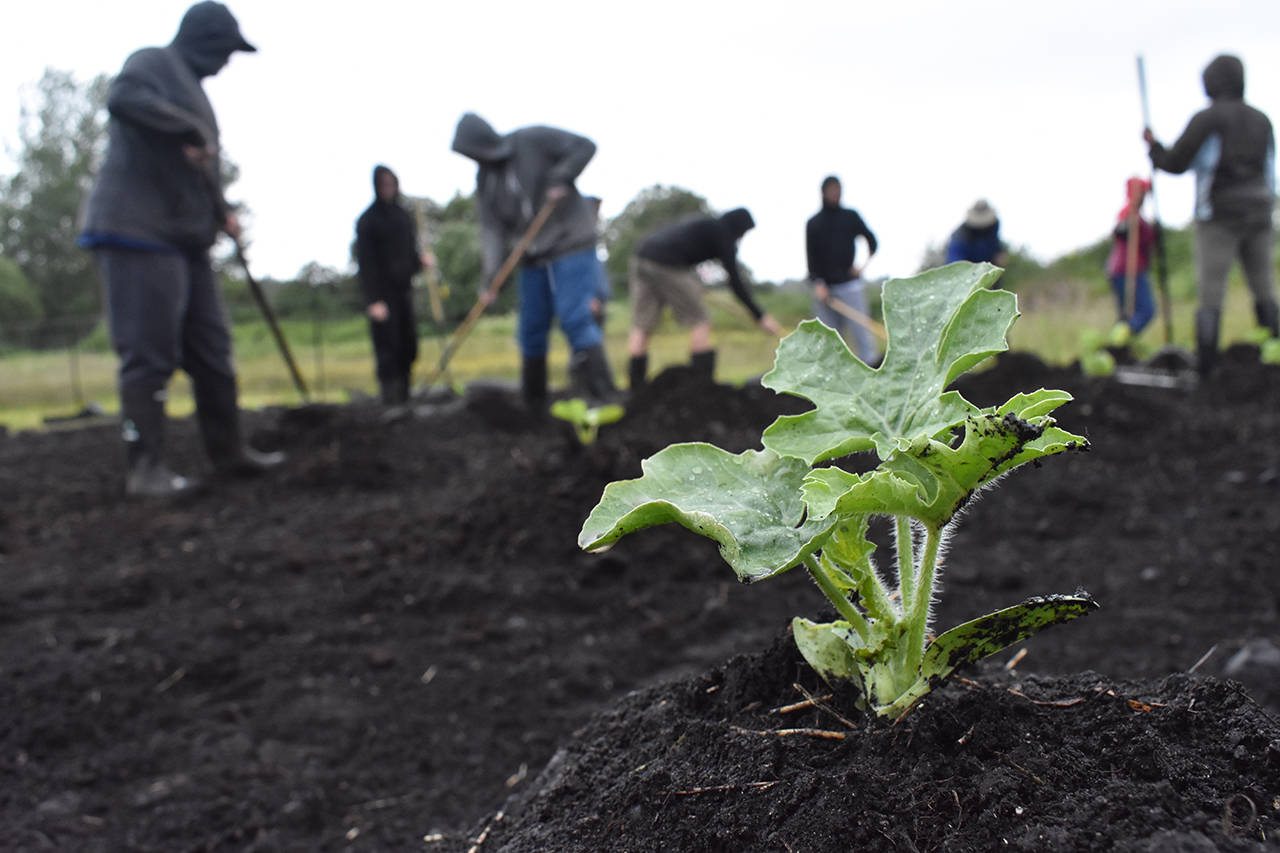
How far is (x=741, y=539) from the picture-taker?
88 cm

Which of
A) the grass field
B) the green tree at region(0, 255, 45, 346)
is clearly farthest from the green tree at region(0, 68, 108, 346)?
the grass field

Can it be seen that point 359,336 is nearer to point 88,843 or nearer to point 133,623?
point 133,623

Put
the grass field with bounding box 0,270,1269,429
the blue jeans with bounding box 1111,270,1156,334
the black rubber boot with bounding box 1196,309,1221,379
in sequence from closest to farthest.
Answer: the black rubber boot with bounding box 1196,309,1221,379
the blue jeans with bounding box 1111,270,1156,334
the grass field with bounding box 0,270,1269,429

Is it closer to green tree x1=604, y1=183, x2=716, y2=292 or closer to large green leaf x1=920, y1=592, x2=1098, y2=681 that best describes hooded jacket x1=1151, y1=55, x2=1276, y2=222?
large green leaf x1=920, y1=592, x2=1098, y2=681

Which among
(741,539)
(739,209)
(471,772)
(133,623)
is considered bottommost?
(471,772)

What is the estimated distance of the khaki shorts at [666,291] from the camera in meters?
7.89

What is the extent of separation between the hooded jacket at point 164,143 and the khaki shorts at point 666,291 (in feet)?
12.6

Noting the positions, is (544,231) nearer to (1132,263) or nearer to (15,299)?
(1132,263)

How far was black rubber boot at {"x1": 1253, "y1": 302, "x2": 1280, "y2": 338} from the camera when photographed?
6910 mm

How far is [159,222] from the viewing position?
460cm

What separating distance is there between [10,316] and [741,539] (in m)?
35.6

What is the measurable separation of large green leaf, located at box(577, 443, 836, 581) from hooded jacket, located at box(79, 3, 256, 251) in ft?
14.7

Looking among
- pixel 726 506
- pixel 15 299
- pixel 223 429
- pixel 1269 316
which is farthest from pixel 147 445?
pixel 15 299

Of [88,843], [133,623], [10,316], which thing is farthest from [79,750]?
[10,316]
